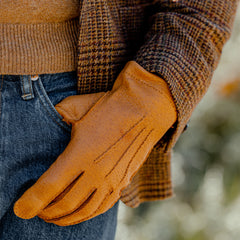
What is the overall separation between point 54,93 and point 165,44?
12.1 inches

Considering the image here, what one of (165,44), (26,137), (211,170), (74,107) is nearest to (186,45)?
(165,44)

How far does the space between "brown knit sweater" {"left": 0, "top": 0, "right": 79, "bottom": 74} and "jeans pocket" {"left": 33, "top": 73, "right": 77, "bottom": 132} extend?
3 cm

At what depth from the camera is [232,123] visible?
171 cm

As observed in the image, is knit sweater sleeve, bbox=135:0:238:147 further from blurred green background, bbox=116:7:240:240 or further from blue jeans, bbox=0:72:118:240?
blurred green background, bbox=116:7:240:240

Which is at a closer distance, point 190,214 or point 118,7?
point 118,7

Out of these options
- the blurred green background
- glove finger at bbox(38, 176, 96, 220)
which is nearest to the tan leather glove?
glove finger at bbox(38, 176, 96, 220)

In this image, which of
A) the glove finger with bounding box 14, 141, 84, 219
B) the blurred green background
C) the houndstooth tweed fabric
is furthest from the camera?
the blurred green background

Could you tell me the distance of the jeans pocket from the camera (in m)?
0.70

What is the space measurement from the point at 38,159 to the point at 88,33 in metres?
0.34

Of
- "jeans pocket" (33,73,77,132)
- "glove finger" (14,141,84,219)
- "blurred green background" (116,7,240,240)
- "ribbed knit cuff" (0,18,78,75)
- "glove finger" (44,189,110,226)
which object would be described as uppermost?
"ribbed knit cuff" (0,18,78,75)

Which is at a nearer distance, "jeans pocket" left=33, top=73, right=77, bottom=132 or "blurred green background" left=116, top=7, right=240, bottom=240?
"jeans pocket" left=33, top=73, right=77, bottom=132

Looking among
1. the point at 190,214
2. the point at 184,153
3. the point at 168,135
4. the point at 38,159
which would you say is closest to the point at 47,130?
the point at 38,159

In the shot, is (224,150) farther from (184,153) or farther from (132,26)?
(132,26)

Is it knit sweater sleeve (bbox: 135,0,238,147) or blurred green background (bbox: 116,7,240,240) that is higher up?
knit sweater sleeve (bbox: 135,0,238,147)
